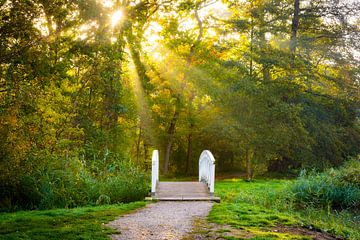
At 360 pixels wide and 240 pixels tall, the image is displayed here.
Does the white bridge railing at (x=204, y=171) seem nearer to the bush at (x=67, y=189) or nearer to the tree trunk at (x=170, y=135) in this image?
the bush at (x=67, y=189)

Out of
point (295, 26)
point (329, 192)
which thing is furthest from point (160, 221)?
point (295, 26)

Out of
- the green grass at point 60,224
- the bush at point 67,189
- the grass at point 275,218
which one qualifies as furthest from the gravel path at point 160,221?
the bush at point 67,189

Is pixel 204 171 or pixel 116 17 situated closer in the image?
pixel 116 17

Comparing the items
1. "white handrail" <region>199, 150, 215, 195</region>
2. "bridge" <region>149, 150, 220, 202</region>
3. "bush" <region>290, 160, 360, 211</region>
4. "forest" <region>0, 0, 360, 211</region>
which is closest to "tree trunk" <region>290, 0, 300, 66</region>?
"forest" <region>0, 0, 360, 211</region>

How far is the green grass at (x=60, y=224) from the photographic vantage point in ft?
21.2

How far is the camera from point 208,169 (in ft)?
44.7

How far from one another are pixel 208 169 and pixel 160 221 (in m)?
5.64

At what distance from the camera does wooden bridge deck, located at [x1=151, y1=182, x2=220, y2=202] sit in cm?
1152

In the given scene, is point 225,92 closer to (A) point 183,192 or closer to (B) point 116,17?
(A) point 183,192

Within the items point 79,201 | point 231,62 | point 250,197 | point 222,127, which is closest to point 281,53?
point 231,62

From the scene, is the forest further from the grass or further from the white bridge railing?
the grass

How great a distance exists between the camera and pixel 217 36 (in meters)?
24.3

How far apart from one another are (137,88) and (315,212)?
13.8m

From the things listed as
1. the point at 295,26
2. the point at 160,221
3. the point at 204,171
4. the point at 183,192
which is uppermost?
the point at 295,26
